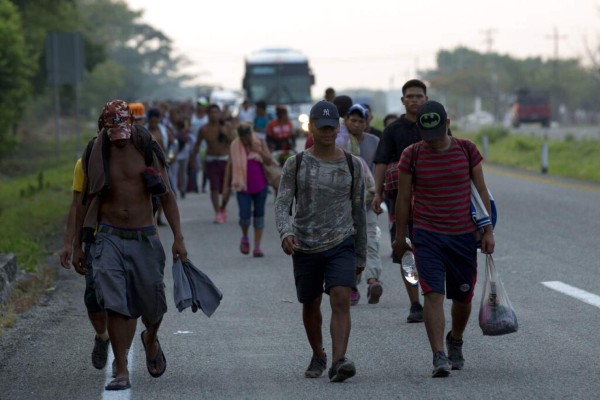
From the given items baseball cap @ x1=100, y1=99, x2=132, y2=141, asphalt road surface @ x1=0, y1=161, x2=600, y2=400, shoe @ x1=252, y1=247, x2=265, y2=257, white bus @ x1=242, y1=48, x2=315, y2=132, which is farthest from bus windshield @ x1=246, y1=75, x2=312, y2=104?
baseball cap @ x1=100, y1=99, x2=132, y2=141

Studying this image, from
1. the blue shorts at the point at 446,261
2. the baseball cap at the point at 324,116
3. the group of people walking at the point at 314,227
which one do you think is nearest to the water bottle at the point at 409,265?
the group of people walking at the point at 314,227

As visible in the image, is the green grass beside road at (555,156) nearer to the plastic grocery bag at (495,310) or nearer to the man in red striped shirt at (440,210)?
the plastic grocery bag at (495,310)

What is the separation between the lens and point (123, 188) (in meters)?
7.83

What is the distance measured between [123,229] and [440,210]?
189 centimetres

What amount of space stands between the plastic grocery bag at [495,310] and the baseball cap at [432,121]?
0.85 metres

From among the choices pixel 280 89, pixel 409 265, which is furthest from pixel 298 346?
pixel 280 89

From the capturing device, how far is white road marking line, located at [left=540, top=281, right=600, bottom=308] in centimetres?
1084

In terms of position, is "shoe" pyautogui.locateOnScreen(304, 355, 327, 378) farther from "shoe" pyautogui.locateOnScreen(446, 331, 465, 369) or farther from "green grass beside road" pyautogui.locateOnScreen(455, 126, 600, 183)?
"green grass beside road" pyautogui.locateOnScreen(455, 126, 600, 183)

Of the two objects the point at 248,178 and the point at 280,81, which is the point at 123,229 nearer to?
the point at 248,178

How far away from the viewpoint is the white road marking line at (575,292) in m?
10.8

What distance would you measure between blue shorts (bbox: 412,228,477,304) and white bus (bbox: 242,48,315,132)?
1422 inches

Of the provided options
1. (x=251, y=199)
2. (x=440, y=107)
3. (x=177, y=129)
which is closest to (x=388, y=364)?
(x=440, y=107)

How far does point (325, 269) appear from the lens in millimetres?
8000

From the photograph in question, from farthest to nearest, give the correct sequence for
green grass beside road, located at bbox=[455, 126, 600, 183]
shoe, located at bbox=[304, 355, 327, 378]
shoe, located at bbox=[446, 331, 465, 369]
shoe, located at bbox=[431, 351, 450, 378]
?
green grass beside road, located at bbox=[455, 126, 600, 183] < shoe, located at bbox=[446, 331, 465, 369] < shoe, located at bbox=[304, 355, 327, 378] < shoe, located at bbox=[431, 351, 450, 378]
